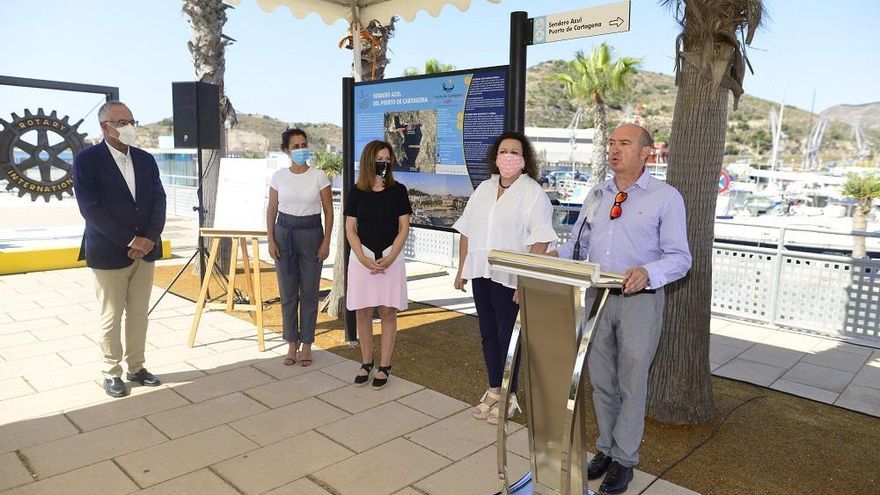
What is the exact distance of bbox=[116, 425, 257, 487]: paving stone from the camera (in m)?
2.92

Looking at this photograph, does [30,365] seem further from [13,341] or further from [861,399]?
[861,399]

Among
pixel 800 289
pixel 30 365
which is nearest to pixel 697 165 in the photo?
pixel 800 289

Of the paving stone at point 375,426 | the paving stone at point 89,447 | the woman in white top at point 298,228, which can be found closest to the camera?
the paving stone at point 89,447

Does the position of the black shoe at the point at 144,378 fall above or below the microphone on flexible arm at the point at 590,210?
below

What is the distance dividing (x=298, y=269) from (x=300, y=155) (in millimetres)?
892

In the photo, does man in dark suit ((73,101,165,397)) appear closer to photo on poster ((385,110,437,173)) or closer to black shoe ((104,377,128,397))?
black shoe ((104,377,128,397))

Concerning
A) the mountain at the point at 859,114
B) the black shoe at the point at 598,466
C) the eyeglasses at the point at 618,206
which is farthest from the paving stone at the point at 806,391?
the mountain at the point at 859,114

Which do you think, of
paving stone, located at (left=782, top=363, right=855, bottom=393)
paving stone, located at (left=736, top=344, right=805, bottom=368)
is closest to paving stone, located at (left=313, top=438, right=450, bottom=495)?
paving stone, located at (left=782, top=363, right=855, bottom=393)

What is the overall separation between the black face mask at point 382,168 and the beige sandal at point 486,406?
1.63 m

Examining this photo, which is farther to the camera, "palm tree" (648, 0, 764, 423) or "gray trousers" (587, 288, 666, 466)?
"palm tree" (648, 0, 764, 423)

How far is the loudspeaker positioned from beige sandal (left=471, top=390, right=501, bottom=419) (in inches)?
175

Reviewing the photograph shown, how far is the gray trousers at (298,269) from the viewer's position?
4402 mm

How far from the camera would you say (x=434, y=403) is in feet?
12.9

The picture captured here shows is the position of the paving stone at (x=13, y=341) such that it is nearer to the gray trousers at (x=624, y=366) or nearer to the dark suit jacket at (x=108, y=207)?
the dark suit jacket at (x=108, y=207)
